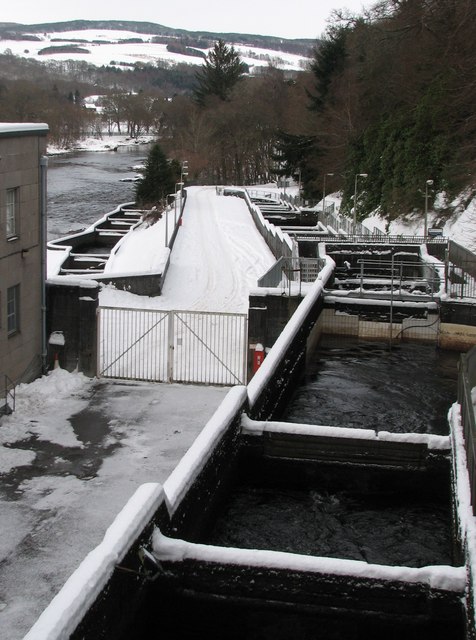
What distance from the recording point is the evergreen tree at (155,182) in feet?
259

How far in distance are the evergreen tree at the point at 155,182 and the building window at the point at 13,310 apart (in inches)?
2153

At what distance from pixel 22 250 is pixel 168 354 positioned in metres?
4.83

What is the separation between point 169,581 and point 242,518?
4.16m

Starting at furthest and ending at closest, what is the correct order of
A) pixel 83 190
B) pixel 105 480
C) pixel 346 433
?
pixel 83 190, pixel 105 480, pixel 346 433

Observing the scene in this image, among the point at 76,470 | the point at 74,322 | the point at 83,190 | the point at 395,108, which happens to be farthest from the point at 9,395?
the point at 83,190

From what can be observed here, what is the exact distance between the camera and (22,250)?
2445 centimetres

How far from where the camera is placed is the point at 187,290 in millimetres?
38000

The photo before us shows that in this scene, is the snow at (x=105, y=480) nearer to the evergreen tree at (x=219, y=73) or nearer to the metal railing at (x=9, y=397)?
the metal railing at (x=9, y=397)

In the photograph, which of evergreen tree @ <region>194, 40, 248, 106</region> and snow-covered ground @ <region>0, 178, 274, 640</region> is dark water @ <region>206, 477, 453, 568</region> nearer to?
snow-covered ground @ <region>0, 178, 274, 640</region>

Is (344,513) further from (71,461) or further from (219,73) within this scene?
(219,73)

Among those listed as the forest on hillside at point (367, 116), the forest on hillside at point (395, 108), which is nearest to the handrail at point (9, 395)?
the forest on hillside at point (367, 116)

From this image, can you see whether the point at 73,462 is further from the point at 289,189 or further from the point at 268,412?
the point at 289,189

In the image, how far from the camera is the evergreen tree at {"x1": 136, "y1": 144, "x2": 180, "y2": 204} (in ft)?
259

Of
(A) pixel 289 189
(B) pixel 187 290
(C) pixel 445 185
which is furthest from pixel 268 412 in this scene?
(A) pixel 289 189
